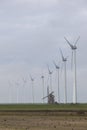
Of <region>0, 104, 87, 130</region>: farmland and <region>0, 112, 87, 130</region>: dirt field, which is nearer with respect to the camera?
<region>0, 112, 87, 130</region>: dirt field

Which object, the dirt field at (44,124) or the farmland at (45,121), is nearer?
the dirt field at (44,124)

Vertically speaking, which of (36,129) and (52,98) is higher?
(36,129)

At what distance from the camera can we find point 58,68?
475ft

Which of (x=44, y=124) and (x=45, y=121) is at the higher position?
(x=44, y=124)

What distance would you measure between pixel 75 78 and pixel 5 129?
68.3 metres

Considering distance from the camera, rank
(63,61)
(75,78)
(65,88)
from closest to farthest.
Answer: (75,78)
(65,88)
(63,61)

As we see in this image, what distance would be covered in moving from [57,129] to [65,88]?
275ft

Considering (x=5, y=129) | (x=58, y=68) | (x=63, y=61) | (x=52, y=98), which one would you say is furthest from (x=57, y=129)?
(x=52, y=98)

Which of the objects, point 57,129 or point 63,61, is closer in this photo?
point 57,129

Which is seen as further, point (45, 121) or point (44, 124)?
point (45, 121)

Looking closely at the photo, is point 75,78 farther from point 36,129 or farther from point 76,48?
point 36,129

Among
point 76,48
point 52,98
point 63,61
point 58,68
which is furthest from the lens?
point 52,98

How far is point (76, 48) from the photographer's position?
115750 mm

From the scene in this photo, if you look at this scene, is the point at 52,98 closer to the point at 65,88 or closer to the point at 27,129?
the point at 65,88
